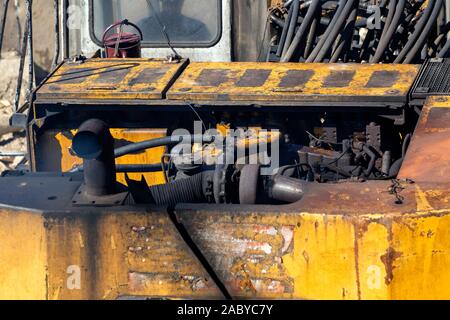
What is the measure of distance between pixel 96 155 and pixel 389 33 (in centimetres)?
221

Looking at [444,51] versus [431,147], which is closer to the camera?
[431,147]

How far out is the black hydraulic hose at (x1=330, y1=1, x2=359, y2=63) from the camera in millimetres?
5285

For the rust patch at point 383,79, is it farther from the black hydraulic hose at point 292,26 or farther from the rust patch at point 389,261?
the rust patch at point 389,261

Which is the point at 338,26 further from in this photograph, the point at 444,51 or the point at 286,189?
the point at 286,189

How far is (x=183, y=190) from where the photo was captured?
3.78m

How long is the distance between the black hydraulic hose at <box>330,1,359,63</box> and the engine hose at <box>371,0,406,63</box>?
0.56ft

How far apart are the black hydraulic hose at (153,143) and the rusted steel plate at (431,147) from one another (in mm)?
1000

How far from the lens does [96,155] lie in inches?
142

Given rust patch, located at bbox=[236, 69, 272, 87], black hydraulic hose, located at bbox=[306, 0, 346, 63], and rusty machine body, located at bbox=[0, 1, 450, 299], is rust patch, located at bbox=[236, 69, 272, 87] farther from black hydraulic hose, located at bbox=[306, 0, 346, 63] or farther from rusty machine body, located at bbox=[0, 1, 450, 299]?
black hydraulic hose, located at bbox=[306, 0, 346, 63]

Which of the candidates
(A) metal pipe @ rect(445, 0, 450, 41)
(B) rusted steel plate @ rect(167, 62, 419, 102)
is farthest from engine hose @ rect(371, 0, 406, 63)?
(A) metal pipe @ rect(445, 0, 450, 41)

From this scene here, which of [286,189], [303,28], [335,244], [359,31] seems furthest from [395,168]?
A: [359,31]

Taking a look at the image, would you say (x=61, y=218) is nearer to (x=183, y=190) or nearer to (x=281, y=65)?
(x=183, y=190)

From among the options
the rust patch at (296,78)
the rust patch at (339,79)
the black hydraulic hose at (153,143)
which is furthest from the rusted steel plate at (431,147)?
the black hydraulic hose at (153,143)
